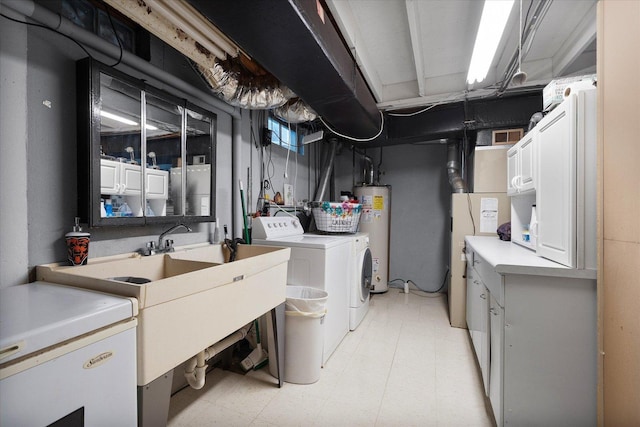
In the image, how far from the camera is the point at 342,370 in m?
2.11

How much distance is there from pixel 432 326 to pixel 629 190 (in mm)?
2225

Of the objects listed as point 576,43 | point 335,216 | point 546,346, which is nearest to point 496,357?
point 546,346

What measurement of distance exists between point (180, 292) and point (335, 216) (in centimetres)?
193

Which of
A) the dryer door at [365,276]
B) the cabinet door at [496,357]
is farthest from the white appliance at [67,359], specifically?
the dryer door at [365,276]

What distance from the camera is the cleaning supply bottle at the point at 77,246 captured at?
1229 mm

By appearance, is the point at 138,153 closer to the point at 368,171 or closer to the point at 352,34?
the point at 352,34

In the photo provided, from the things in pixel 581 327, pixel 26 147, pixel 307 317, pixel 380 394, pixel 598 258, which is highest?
pixel 26 147

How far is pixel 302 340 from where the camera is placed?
1.92 m

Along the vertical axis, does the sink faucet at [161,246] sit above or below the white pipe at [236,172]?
below

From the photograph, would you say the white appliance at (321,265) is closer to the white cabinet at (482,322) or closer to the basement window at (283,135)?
the basement window at (283,135)

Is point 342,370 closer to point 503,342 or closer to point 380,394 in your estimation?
point 380,394

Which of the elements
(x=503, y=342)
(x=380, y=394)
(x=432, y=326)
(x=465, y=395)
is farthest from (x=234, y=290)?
(x=432, y=326)

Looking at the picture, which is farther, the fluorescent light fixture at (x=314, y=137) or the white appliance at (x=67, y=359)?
the fluorescent light fixture at (x=314, y=137)

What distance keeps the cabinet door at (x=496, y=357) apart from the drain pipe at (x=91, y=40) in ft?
7.17
